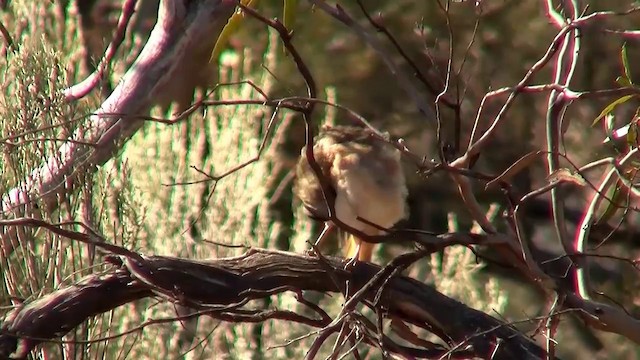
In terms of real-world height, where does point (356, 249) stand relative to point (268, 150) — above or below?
below

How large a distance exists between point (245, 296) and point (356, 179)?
0.82 metres

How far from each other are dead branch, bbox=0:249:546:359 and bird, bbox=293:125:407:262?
0.62m

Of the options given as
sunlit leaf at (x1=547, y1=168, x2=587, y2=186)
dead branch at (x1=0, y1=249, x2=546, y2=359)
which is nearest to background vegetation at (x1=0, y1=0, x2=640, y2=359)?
dead branch at (x1=0, y1=249, x2=546, y2=359)

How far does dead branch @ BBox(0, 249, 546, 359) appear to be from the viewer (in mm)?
2012

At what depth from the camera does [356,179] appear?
280cm

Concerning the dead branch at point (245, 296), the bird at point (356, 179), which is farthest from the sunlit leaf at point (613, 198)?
the bird at point (356, 179)

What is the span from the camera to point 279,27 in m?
1.57

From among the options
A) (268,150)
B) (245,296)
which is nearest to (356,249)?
(245,296)

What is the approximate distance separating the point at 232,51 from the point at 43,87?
6.88ft

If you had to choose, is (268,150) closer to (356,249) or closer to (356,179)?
(356,249)

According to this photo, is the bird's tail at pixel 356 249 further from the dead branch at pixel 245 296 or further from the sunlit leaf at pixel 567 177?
the sunlit leaf at pixel 567 177

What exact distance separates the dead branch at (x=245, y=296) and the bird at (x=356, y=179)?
0.62 metres

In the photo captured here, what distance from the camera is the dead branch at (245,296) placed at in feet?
6.60

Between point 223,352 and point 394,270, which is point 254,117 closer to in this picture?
point 223,352
